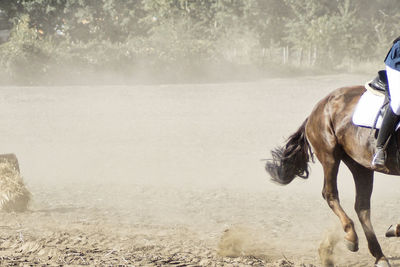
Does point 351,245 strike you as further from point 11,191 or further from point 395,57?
point 11,191

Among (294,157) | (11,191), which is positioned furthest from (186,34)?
(294,157)

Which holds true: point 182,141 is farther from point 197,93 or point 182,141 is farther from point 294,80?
point 294,80

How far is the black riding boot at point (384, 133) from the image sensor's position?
540 centimetres

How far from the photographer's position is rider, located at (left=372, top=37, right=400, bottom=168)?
530cm

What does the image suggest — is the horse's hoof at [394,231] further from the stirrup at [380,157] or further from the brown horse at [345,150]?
the stirrup at [380,157]

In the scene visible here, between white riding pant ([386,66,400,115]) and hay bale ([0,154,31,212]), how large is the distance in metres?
5.18

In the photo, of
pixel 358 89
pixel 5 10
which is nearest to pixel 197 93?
pixel 358 89

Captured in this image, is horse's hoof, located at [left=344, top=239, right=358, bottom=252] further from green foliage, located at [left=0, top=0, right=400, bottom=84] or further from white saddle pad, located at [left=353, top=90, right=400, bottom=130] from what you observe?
green foliage, located at [left=0, top=0, right=400, bottom=84]

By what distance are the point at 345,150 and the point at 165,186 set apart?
456 centimetres

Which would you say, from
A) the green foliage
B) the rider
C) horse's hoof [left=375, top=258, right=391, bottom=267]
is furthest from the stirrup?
the green foliage

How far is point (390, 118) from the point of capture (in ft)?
17.7

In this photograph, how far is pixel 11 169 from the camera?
27.5 ft

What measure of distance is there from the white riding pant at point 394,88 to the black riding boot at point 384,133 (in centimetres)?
8

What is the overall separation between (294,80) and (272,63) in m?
5.03
